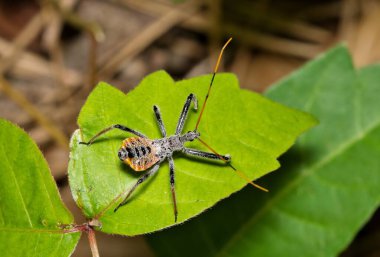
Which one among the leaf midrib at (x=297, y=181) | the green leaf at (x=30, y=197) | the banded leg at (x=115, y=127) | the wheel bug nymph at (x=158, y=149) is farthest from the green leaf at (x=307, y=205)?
the green leaf at (x=30, y=197)

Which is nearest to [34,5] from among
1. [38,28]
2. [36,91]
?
[38,28]

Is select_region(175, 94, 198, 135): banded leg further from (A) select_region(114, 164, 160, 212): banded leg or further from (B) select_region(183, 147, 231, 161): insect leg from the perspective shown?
(A) select_region(114, 164, 160, 212): banded leg

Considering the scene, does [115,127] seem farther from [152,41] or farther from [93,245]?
[152,41]


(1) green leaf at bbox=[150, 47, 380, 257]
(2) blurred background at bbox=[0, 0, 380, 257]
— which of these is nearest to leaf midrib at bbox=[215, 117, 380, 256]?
(1) green leaf at bbox=[150, 47, 380, 257]

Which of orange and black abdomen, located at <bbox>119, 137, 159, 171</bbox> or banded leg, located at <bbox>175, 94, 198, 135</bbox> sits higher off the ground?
banded leg, located at <bbox>175, 94, 198, 135</bbox>

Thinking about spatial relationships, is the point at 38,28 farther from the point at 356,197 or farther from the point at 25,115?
the point at 356,197

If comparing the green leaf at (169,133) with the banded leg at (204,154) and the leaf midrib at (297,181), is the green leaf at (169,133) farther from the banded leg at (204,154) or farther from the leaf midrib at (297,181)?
the leaf midrib at (297,181)
